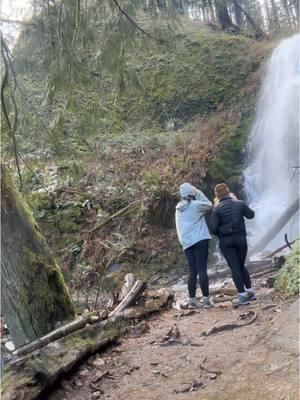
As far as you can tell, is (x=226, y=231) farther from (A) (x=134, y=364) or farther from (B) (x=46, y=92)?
(B) (x=46, y=92)

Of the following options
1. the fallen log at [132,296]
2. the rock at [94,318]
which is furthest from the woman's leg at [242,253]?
the rock at [94,318]

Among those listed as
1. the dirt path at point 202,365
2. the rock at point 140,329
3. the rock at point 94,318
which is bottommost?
the rock at point 140,329

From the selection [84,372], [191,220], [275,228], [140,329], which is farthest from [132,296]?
[275,228]

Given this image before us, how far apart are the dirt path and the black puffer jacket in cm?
105

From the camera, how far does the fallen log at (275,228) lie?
11242mm

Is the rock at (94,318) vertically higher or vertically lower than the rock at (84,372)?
higher

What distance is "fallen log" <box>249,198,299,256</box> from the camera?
11.2m

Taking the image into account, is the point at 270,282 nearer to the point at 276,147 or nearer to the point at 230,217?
the point at 230,217

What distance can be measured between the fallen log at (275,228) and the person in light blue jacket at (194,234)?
5019 millimetres

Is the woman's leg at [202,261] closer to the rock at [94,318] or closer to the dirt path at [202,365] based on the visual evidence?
the dirt path at [202,365]

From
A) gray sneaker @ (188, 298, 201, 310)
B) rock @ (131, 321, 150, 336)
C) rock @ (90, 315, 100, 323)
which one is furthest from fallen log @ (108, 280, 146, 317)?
gray sneaker @ (188, 298, 201, 310)

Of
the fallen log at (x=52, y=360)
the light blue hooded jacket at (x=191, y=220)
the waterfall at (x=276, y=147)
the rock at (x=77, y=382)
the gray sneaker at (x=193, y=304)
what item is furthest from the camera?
the waterfall at (x=276, y=147)

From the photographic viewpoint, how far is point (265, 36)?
22797mm

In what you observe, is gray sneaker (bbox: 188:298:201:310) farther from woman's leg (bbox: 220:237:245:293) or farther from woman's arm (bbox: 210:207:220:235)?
woman's arm (bbox: 210:207:220:235)
